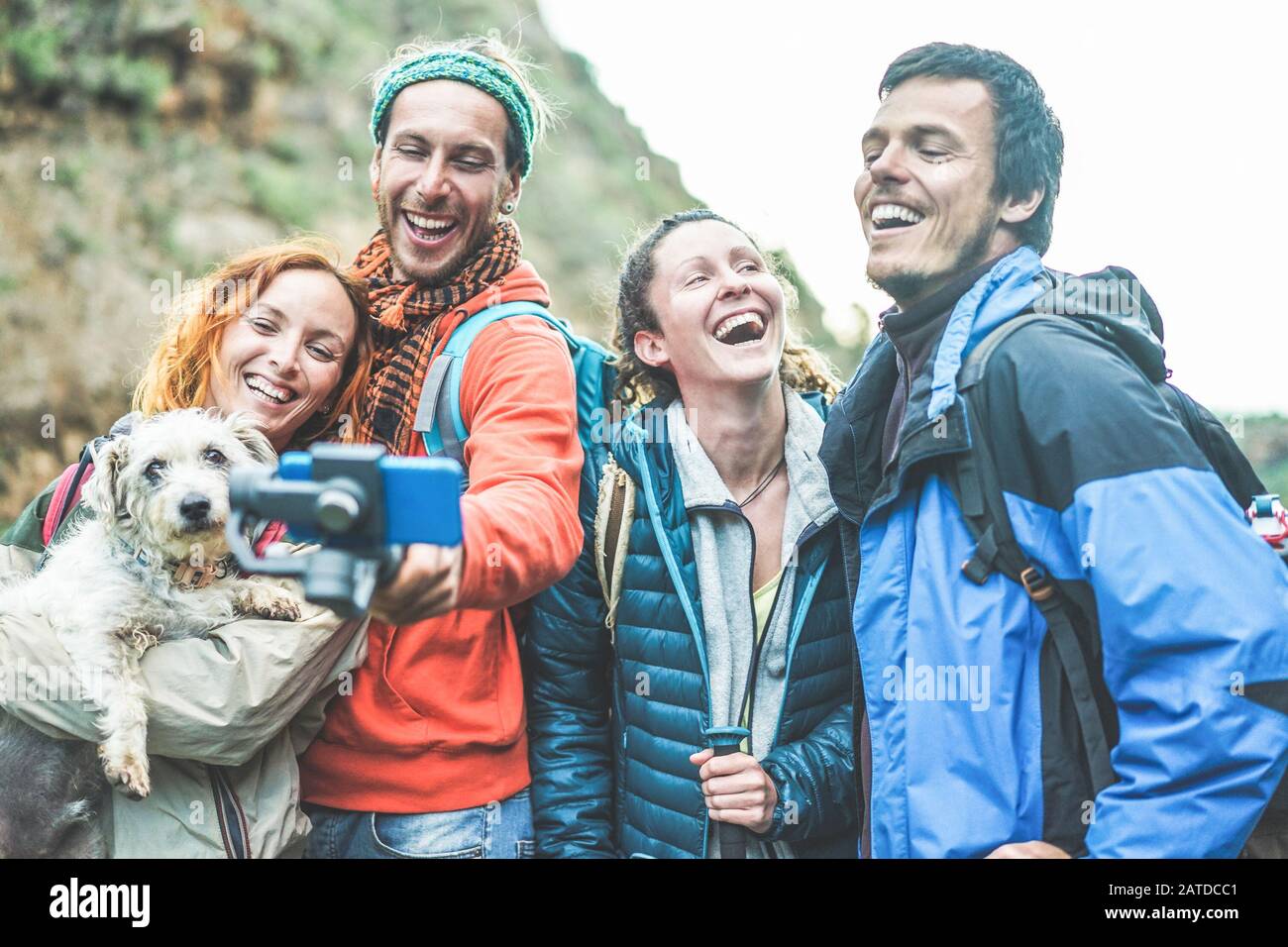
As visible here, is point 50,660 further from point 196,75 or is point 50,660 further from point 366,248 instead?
point 196,75

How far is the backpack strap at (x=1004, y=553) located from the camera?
253 cm

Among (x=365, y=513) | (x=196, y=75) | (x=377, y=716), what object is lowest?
(x=377, y=716)

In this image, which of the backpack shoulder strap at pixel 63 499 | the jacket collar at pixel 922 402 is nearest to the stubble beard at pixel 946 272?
the jacket collar at pixel 922 402

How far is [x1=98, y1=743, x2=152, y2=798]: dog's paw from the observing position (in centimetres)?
302

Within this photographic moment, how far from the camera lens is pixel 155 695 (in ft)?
10.1

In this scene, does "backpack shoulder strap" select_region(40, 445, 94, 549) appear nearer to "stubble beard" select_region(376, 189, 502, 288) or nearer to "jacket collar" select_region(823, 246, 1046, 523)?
"stubble beard" select_region(376, 189, 502, 288)

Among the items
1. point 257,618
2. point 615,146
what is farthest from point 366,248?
point 615,146

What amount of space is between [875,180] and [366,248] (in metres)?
2.02

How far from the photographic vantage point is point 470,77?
358cm

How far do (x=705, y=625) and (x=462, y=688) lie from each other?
84 centimetres

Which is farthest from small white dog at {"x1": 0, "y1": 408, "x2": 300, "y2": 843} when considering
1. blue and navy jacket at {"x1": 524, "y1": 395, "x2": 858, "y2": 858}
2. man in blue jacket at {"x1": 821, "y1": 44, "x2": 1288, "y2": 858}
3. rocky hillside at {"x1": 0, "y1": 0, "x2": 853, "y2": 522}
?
rocky hillside at {"x1": 0, "y1": 0, "x2": 853, "y2": 522}

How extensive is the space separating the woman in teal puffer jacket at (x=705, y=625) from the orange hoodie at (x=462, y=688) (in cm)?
23

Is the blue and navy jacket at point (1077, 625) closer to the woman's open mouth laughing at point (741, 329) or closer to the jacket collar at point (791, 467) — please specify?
the jacket collar at point (791, 467)

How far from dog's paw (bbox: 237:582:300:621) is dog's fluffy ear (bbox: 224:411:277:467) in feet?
1.50
